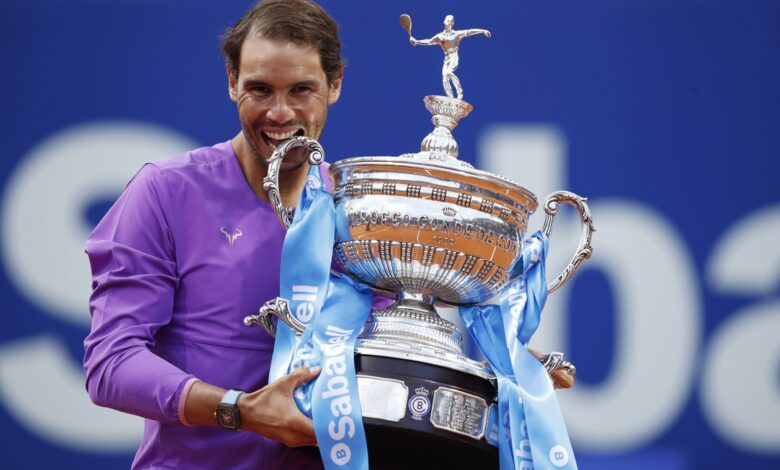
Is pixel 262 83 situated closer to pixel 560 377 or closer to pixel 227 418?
pixel 227 418

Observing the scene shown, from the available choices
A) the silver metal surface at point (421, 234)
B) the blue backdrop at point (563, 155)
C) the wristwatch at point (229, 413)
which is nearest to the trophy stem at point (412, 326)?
the silver metal surface at point (421, 234)

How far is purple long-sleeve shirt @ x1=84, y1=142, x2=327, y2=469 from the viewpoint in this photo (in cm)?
170

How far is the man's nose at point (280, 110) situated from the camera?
69.7 inches

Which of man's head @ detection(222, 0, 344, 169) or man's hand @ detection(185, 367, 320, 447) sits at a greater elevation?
man's head @ detection(222, 0, 344, 169)

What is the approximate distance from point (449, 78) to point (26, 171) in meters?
1.56

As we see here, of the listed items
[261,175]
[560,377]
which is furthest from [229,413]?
[560,377]

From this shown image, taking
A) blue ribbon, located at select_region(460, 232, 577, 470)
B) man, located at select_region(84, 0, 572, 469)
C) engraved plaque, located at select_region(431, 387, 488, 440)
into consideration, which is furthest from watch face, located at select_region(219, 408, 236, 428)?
blue ribbon, located at select_region(460, 232, 577, 470)

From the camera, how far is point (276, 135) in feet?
5.88

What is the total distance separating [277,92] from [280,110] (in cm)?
3

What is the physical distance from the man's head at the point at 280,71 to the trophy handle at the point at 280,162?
100 millimetres

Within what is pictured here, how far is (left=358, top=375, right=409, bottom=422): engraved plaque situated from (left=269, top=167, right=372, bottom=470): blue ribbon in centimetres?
2

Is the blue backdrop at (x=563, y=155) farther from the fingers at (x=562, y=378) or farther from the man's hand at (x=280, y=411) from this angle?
the man's hand at (x=280, y=411)

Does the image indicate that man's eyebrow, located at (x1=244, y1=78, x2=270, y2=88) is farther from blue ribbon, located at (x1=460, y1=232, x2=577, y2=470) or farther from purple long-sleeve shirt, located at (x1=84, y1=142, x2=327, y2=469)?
blue ribbon, located at (x1=460, y1=232, x2=577, y2=470)

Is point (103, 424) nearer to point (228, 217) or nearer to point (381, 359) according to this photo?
point (228, 217)
